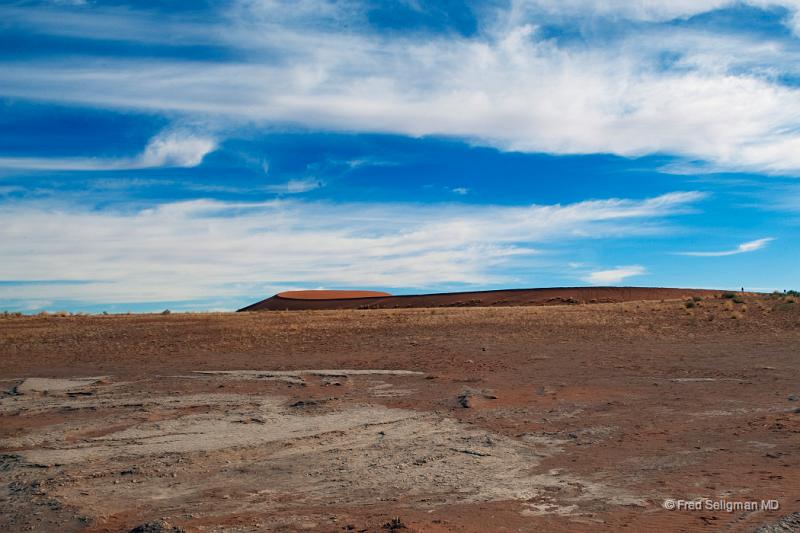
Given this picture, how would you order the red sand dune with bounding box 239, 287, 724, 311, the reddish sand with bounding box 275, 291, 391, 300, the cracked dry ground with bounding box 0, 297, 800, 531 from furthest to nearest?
the reddish sand with bounding box 275, 291, 391, 300, the red sand dune with bounding box 239, 287, 724, 311, the cracked dry ground with bounding box 0, 297, 800, 531

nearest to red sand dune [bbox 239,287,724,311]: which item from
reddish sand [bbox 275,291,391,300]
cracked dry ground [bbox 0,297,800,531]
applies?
reddish sand [bbox 275,291,391,300]

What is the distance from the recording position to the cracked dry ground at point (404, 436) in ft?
25.7

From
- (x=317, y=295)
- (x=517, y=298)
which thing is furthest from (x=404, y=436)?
(x=317, y=295)

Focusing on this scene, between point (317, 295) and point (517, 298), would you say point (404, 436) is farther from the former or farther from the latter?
point (317, 295)

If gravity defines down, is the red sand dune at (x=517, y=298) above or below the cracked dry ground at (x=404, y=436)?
above

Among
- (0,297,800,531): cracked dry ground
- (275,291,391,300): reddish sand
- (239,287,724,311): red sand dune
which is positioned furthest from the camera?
(275,291,391,300): reddish sand

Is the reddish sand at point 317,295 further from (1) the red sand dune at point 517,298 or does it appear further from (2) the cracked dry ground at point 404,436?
(2) the cracked dry ground at point 404,436

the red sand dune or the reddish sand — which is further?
the reddish sand

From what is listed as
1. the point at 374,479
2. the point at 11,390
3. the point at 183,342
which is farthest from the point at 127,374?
the point at 374,479

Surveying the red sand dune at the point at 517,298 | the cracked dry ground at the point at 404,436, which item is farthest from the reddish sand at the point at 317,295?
the cracked dry ground at the point at 404,436

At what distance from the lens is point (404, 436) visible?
11508mm

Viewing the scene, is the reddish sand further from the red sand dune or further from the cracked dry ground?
the cracked dry ground

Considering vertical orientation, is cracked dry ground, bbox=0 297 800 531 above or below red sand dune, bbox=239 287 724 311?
below

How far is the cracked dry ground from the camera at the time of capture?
25.7ft
